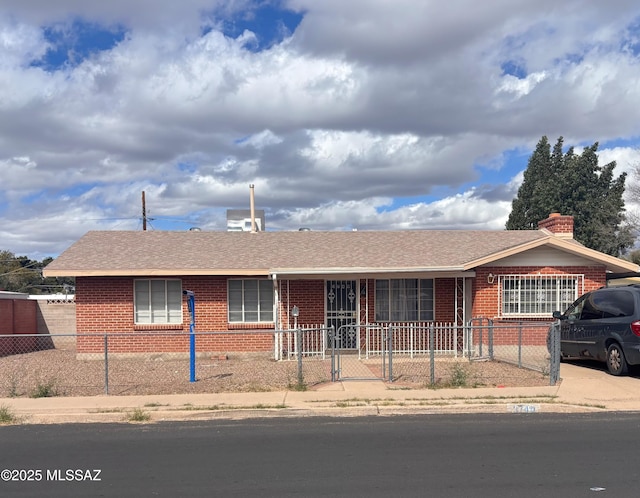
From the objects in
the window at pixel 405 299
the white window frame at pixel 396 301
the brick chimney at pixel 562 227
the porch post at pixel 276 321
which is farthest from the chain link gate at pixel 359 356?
the brick chimney at pixel 562 227

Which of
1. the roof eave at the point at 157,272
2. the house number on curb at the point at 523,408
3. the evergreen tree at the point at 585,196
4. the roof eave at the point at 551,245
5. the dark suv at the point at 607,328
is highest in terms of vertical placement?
the evergreen tree at the point at 585,196

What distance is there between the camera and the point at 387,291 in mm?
16328

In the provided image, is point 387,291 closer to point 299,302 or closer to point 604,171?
point 299,302

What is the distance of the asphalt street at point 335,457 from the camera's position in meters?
6.01

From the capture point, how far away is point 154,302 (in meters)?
16.2

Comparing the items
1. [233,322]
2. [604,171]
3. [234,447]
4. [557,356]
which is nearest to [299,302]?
[233,322]

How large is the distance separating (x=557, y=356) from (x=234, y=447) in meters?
6.40


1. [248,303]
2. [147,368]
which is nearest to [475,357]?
[248,303]

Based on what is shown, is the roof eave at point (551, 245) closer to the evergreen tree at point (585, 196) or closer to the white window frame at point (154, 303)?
the white window frame at point (154, 303)

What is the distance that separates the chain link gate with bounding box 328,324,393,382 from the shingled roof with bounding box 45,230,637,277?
1.84 meters

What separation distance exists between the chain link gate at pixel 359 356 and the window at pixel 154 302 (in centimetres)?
443

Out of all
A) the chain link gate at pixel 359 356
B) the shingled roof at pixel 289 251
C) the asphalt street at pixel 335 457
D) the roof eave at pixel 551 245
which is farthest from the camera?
the shingled roof at pixel 289 251

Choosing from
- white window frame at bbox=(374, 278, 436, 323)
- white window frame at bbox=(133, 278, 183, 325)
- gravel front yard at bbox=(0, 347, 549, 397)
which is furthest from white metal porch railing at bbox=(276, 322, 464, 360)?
white window frame at bbox=(133, 278, 183, 325)

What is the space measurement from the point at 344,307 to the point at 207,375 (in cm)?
473
